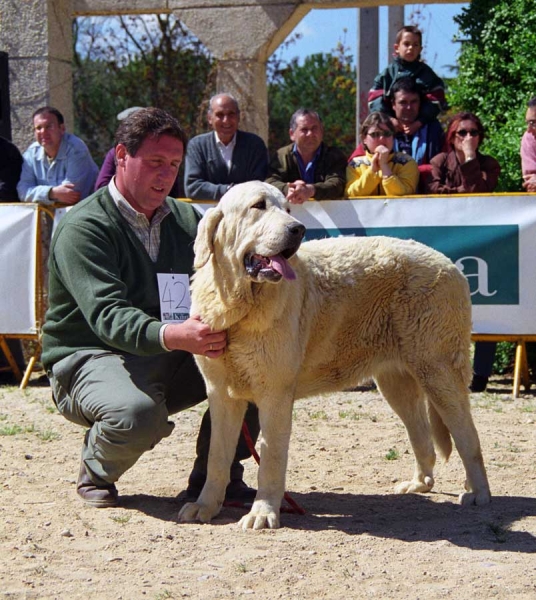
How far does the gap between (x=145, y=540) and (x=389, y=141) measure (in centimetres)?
454

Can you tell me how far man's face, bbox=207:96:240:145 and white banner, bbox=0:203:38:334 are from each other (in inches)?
67.0

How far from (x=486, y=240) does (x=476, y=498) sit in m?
3.23

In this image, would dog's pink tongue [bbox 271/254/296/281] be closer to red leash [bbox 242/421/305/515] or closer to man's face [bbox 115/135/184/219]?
man's face [bbox 115/135/184/219]

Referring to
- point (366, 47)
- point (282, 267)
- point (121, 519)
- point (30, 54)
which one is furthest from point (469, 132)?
point (366, 47)

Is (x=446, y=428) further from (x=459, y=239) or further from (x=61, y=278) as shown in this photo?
(x=459, y=239)

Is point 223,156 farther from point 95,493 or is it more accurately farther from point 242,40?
point 95,493

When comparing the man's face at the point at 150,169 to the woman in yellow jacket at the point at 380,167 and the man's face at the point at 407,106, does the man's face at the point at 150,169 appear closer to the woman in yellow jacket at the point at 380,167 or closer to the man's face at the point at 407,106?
the woman in yellow jacket at the point at 380,167

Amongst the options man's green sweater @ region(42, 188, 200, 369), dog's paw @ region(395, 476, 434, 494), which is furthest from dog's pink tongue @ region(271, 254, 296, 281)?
dog's paw @ region(395, 476, 434, 494)

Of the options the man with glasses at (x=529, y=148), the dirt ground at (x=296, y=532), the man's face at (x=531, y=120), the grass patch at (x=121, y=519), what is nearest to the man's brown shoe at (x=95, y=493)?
the dirt ground at (x=296, y=532)

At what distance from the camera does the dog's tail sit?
5.11 metres

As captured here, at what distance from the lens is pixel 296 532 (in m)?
4.38

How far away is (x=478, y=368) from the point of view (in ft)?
26.4

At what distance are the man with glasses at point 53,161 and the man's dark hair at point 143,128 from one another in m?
3.89

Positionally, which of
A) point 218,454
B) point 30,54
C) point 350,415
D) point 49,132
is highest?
point 30,54
